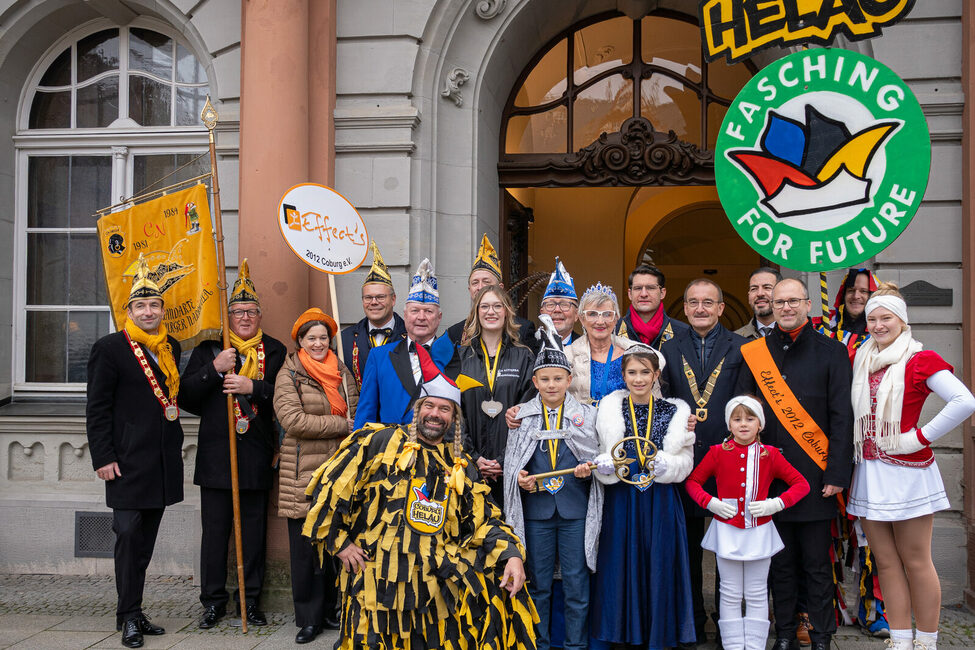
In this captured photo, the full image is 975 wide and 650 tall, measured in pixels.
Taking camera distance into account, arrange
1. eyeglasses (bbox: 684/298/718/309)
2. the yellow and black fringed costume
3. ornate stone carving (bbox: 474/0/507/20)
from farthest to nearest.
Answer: ornate stone carving (bbox: 474/0/507/20) < eyeglasses (bbox: 684/298/718/309) < the yellow and black fringed costume

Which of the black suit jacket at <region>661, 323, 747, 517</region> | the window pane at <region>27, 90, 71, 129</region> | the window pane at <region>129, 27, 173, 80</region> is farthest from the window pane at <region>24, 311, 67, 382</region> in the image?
the black suit jacket at <region>661, 323, 747, 517</region>

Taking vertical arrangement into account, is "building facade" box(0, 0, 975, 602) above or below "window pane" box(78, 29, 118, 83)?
below

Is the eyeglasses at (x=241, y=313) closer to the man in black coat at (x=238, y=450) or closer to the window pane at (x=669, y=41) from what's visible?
the man in black coat at (x=238, y=450)

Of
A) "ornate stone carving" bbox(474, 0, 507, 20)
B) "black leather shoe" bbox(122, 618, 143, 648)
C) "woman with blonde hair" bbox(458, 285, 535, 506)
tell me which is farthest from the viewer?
"ornate stone carving" bbox(474, 0, 507, 20)

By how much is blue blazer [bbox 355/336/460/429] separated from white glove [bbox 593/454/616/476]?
1.08m

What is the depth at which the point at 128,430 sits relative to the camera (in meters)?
5.10

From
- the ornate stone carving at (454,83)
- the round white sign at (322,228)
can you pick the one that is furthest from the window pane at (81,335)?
the ornate stone carving at (454,83)

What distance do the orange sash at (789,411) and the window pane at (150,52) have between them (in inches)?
227

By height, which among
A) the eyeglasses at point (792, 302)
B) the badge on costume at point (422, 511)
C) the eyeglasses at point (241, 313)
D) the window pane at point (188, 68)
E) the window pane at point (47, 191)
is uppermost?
the window pane at point (188, 68)

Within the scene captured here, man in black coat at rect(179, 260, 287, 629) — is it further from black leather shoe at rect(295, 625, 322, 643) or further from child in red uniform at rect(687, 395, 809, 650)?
child in red uniform at rect(687, 395, 809, 650)

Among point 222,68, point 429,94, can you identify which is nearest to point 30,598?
point 222,68

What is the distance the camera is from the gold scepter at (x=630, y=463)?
4.24 m

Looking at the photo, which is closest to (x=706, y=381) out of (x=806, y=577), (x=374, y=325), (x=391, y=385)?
(x=806, y=577)

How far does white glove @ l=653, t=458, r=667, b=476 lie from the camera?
14.2 feet
